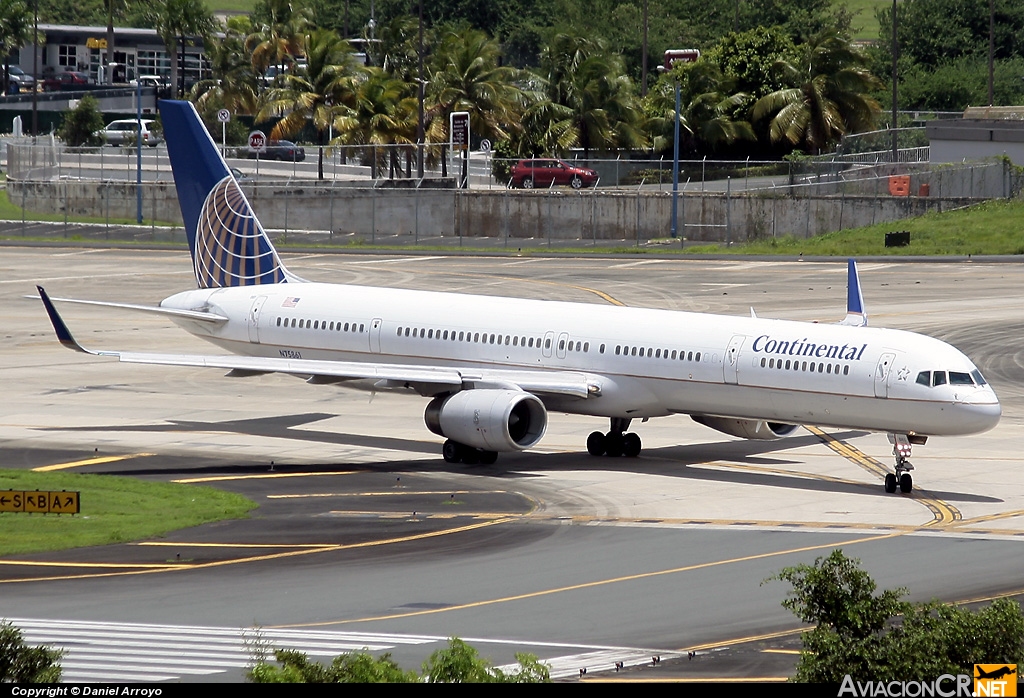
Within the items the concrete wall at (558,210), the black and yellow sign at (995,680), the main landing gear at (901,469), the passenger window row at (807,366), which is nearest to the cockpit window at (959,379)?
the main landing gear at (901,469)

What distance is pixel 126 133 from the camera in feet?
505

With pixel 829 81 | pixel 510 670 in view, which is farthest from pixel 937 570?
pixel 829 81

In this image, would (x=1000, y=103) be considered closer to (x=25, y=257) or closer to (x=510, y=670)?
(x=25, y=257)

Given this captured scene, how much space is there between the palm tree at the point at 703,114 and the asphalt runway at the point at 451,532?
6047cm

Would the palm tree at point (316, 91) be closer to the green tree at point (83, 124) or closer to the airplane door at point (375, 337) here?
the green tree at point (83, 124)

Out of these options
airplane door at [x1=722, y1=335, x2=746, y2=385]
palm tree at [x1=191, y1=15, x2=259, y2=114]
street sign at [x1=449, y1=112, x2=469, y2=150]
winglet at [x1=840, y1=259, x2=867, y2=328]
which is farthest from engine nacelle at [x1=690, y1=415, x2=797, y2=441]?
palm tree at [x1=191, y1=15, x2=259, y2=114]

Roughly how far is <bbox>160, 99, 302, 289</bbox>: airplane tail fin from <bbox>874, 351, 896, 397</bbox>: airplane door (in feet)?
69.5

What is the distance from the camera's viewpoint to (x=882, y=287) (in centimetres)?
7981

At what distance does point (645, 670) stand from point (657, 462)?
20.0 metres

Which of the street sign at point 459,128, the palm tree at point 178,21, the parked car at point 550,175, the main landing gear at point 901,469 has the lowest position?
the main landing gear at point 901,469

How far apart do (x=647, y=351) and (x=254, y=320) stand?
1368cm

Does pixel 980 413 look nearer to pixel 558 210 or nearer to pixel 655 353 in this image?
pixel 655 353

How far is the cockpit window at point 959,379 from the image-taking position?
36594mm

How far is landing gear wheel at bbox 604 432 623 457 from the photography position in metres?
42.6
